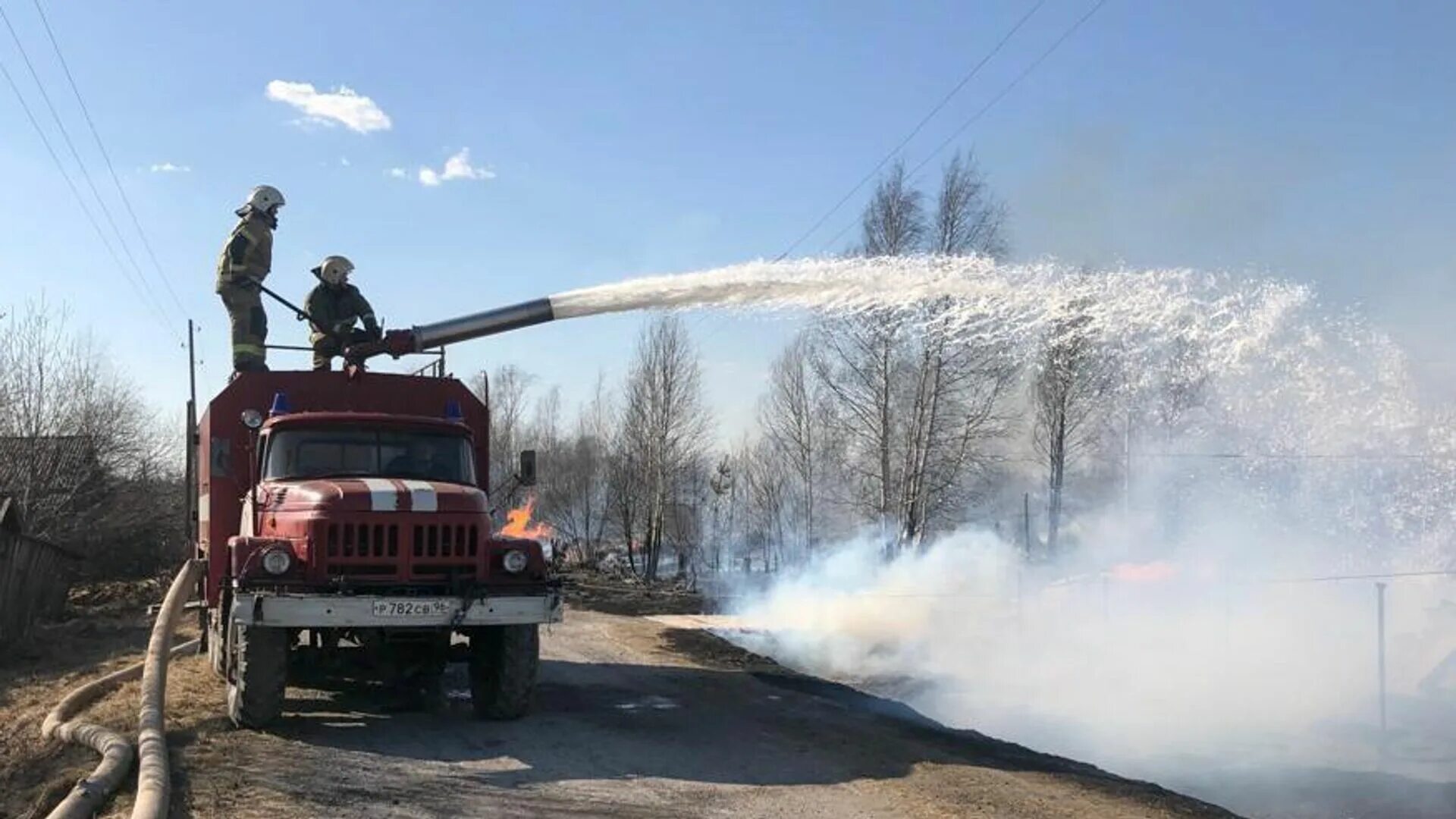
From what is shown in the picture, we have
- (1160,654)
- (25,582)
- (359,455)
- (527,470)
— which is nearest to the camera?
(359,455)

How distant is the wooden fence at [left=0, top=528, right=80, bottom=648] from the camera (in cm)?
1512

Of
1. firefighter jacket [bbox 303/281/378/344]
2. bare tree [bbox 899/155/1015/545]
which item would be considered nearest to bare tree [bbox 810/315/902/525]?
bare tree [bbox 899/155/1015/545]

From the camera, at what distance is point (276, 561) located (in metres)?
8.58

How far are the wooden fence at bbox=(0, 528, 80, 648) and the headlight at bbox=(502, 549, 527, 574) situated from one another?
32.6 ft

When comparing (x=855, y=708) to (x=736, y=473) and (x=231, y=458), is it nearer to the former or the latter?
(x=231, y=458)

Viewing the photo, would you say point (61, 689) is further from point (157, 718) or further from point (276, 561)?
point (276, 561)

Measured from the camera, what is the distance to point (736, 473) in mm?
63531

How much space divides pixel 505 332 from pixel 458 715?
4.56m

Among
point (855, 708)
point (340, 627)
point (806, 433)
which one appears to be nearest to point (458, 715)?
point (340, 627)

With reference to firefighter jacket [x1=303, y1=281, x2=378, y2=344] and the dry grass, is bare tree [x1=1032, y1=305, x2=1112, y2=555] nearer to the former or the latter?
firefighter jacket [x1=303, y1=281, x2=378, y2=344]

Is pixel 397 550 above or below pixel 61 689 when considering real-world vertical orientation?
above

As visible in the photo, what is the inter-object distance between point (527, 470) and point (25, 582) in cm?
978

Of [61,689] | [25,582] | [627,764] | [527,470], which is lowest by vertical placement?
[61,689]

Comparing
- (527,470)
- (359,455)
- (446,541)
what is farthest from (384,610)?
(527,470)
